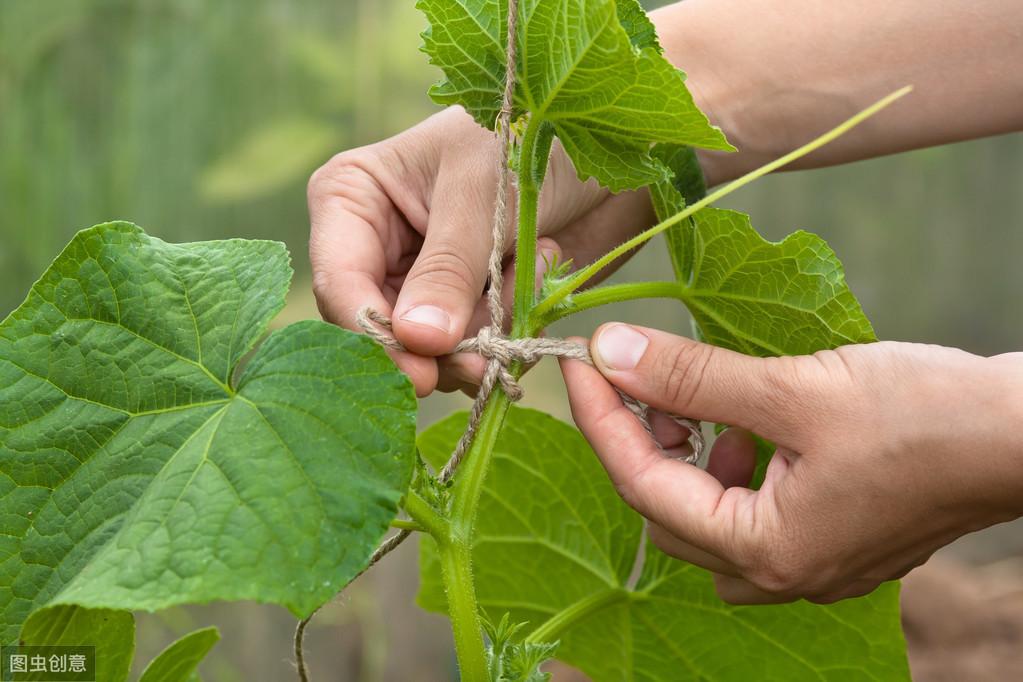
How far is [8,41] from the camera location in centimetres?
254

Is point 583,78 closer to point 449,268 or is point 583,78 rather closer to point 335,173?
point 449,268

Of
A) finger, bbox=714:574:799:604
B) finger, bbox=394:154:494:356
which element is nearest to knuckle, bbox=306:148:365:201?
finger, bbox=394:154:494:356

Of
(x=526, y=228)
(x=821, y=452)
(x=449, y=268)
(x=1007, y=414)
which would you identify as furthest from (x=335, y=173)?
(x=1007, y=414)

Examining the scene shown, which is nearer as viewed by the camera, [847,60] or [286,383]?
[286,383]

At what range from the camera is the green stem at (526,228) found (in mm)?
807

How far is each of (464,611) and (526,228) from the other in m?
0.30

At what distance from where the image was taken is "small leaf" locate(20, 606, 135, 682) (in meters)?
0.74

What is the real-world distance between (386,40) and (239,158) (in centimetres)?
52

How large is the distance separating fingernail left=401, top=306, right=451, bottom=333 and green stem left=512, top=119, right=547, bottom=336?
0.09 m

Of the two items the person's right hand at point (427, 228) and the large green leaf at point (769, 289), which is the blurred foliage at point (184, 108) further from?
the large green leaf at point (769, 289)

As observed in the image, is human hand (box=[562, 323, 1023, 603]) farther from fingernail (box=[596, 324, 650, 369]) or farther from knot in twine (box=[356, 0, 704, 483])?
knot in twine (box=[356, 0, 704, 483])

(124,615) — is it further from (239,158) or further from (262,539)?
(239,158)

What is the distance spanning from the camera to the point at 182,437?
71cm

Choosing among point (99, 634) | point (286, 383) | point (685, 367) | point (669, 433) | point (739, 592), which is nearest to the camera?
point (286, 383)
